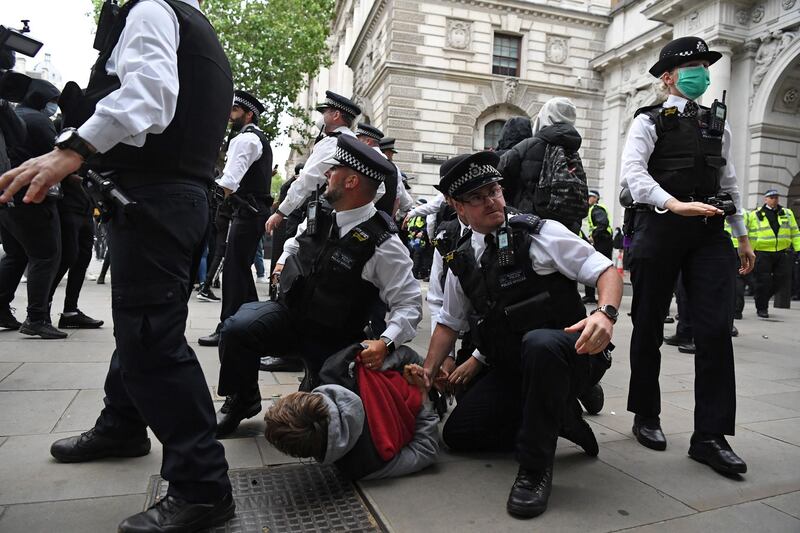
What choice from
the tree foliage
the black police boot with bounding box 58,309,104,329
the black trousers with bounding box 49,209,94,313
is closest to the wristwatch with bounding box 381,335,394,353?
the black trousers with bounding box 49,209,94,313

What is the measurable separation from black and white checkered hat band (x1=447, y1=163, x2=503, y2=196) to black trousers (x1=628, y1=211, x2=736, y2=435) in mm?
1015

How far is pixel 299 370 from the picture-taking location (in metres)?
4.54

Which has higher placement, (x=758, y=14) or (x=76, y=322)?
(x=758, y=14)

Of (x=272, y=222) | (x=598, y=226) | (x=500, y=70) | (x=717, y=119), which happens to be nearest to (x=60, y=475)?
(x=272, y=222)

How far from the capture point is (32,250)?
4910mm

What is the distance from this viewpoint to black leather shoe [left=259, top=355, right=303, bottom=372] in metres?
4.42

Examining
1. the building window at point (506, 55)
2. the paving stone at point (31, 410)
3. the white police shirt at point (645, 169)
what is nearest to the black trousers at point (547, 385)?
the white police shirt at point (645, 169)

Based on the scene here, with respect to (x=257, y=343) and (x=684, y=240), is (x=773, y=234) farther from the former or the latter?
(x=257, y=343)

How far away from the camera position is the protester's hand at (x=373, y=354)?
8.27 feet

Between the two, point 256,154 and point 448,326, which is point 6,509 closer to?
point 448,326

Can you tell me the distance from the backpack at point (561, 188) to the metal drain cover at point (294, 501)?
86.9 inches

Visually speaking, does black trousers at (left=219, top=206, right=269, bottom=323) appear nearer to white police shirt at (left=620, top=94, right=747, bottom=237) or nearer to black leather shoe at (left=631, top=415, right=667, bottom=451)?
white police shirt at (left=620, top=94, right=747, bottom=237)

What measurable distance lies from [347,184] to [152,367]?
4.15ft

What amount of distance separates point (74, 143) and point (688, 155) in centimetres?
277
